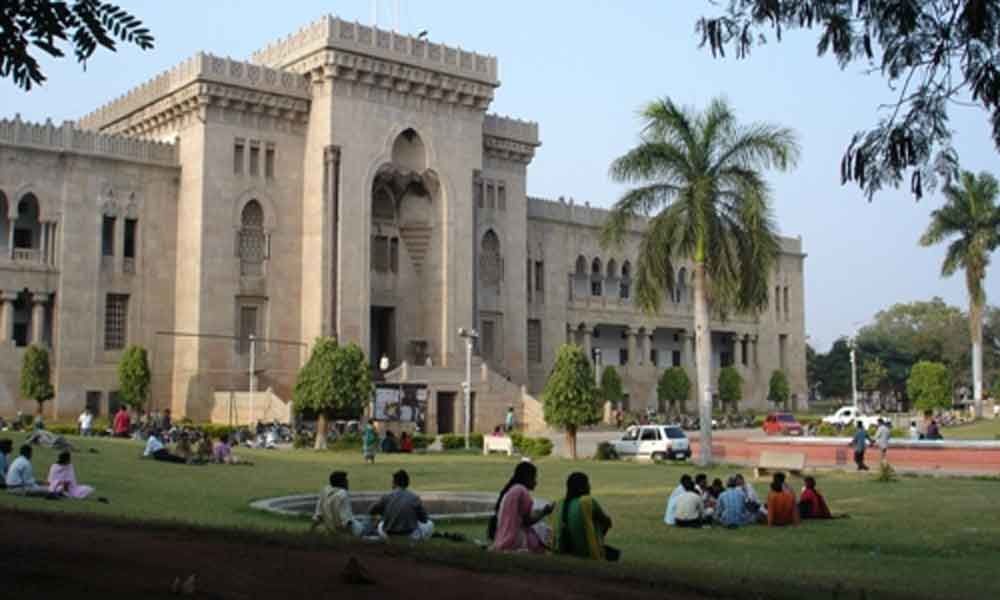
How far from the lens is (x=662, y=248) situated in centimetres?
2983

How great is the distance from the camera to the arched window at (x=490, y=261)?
53.4 m

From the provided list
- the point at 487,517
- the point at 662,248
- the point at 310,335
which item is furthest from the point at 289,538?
the point at 310,335

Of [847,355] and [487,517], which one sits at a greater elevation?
[847,355]

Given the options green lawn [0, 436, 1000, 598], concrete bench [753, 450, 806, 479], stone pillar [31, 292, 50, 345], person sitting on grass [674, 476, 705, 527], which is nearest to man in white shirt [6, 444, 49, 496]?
green lawn [0, 436, 1000, 598]

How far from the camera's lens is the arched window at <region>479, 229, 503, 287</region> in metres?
53.4

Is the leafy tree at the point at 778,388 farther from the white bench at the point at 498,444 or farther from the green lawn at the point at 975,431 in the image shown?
the white bench at the point at 498,444

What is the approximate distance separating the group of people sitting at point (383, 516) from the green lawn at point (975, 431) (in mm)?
33366

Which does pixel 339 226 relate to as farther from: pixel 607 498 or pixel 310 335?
pixel 607 498

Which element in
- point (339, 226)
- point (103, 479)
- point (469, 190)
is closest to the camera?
point (103, 479)

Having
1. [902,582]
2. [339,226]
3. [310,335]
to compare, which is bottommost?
[902,582]

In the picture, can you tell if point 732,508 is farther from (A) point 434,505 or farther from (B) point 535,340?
(B) point 535,340

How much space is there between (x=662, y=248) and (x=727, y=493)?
46.4 ft

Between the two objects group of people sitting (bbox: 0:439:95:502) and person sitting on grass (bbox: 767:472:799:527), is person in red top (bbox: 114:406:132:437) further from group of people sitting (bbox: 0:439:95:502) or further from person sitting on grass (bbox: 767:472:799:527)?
person sitting on grass (bbox: 767:472:799:527)

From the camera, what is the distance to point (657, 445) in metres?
33.9
